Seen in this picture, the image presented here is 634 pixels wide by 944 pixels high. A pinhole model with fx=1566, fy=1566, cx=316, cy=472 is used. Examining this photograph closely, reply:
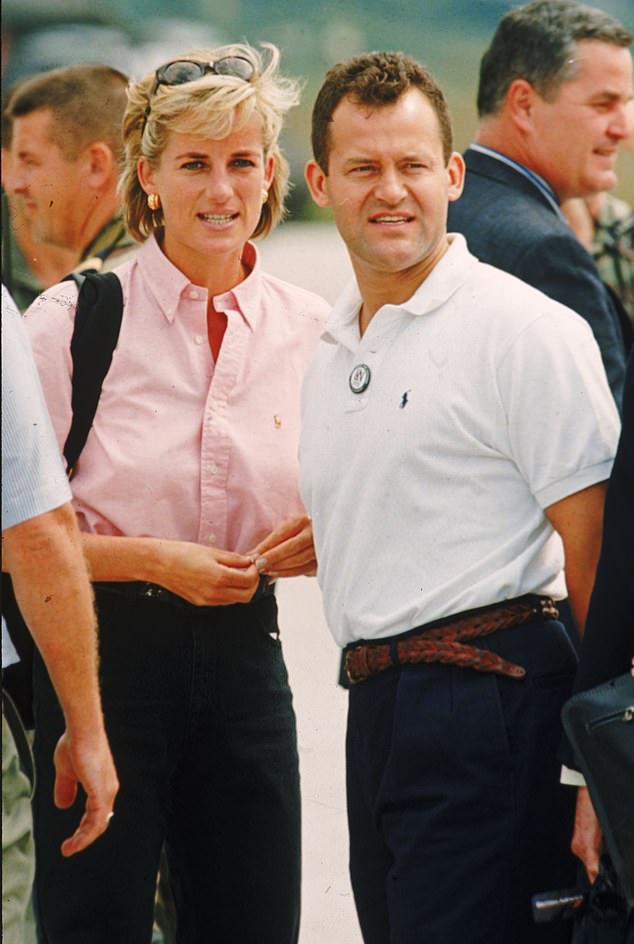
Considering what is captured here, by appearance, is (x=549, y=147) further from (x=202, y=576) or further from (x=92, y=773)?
(x=92, y=773)

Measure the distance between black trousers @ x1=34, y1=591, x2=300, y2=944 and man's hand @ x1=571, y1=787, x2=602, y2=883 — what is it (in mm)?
698

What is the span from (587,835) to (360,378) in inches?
31.0

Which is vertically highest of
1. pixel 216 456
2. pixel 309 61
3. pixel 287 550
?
pixel 309 61

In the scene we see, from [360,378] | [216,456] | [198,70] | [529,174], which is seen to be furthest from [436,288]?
[529,174]

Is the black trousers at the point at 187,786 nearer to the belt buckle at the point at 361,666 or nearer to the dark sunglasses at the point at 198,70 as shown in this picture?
the belt buckle at the point at 361,666

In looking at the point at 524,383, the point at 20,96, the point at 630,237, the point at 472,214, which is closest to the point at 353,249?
the point at 524,383

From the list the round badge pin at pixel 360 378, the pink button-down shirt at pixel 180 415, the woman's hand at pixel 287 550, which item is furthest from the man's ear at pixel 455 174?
the woman's hand at pixel 287 550

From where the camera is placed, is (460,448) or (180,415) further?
(180,415)

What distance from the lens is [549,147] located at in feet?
10.4

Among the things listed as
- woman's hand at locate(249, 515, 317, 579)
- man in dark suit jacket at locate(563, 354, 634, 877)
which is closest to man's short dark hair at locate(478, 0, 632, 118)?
woman's hand at locate(249, 515, 317, 579)

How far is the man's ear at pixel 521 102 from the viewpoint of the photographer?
3108mm

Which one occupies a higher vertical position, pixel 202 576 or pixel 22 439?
pixel 22 439

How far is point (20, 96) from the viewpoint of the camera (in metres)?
2.90

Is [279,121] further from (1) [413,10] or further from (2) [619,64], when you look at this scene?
(2) [619,64]
